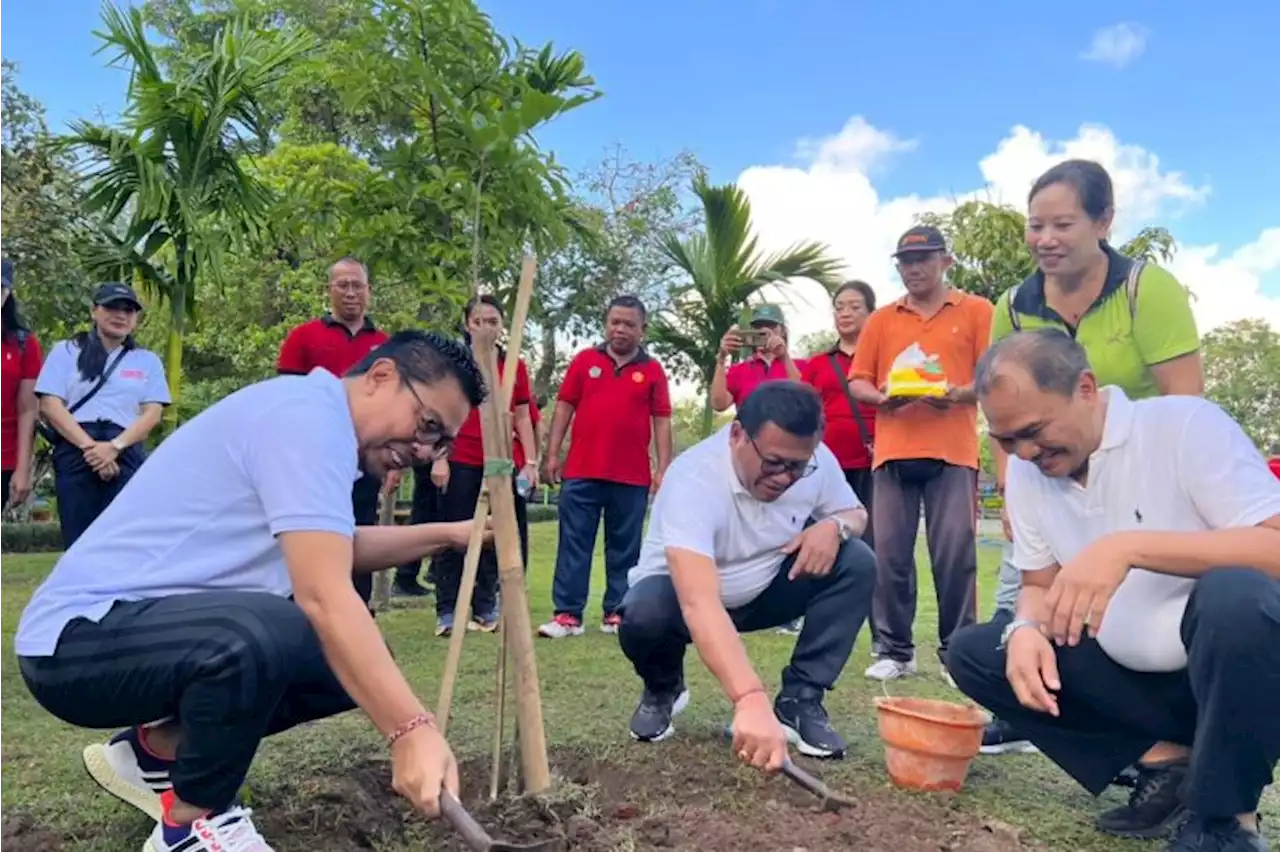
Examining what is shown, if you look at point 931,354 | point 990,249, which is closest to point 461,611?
point 931,354

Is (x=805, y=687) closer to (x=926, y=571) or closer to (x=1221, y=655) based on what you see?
(x=1221, y=655)

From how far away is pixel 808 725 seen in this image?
3.68 meters

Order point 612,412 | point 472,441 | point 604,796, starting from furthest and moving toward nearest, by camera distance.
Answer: point 612,412
point 472,441
point 604,796

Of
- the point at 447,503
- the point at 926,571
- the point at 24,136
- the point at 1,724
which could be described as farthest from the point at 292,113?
the point at 1,724

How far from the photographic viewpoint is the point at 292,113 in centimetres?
1998

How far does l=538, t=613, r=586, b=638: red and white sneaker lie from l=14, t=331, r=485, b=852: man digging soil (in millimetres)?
3650

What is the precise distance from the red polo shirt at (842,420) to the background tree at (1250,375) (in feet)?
138

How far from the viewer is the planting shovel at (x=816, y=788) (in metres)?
2.78

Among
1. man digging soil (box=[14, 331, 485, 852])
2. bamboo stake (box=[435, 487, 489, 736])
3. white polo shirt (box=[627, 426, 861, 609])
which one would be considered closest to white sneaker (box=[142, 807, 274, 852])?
man digging soil (box=[14, 331, 485, 852])

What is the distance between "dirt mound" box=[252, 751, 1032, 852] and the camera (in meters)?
2.80

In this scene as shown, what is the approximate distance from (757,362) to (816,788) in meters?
3.92

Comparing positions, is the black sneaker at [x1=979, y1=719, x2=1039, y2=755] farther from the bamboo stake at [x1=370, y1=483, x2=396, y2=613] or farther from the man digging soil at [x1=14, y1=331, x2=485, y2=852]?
the bamboo stake at [x1=370, y1=483, x2=396, y2=613]

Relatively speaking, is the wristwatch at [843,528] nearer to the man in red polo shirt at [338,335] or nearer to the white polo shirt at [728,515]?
the white polo shirt at [728,515]

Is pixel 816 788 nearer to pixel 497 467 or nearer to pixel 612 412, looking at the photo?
pixel 497 467
